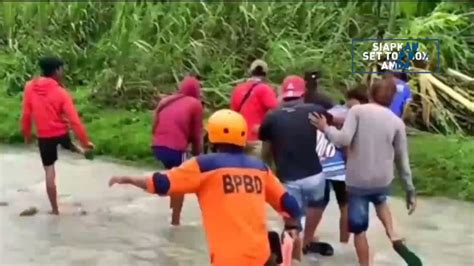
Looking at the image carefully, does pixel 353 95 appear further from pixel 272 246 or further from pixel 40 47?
pixel 40 47

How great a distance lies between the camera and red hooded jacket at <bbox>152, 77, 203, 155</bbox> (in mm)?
10102

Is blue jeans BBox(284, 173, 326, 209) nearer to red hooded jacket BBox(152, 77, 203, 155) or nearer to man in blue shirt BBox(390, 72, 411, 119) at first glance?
red hooded jacket BBox(152, 77, 203, 155)

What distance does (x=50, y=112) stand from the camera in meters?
10.4

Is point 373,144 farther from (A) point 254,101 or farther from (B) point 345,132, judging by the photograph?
(A) point 254,101

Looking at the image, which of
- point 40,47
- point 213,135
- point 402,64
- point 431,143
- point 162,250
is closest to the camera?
point 213,135

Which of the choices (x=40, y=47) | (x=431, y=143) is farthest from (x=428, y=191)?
(x=40, y=47)

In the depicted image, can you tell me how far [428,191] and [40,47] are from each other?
27.4ft

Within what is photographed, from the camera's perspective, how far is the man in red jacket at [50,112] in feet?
34.0

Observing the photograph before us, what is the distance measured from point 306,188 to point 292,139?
0.40 m

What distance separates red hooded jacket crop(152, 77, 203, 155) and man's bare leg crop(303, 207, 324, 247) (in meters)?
1.33

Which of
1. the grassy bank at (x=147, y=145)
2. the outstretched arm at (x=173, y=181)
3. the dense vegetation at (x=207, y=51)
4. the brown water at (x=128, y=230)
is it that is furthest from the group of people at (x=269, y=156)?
the dense vegetation at (x=207, y=51)

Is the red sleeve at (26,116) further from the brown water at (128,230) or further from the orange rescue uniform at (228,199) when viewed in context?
the orange rescue uniform at (228,199)

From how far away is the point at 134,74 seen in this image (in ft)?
54.0

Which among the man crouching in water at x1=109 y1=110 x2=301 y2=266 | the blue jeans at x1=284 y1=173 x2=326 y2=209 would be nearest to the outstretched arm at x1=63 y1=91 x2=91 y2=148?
Answer: the blue jeans at x1=284 y1=173 x2=326 y2=209
